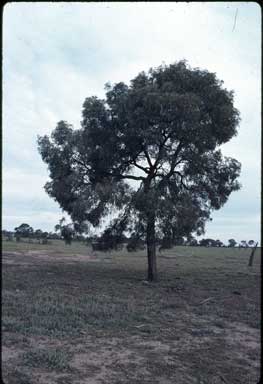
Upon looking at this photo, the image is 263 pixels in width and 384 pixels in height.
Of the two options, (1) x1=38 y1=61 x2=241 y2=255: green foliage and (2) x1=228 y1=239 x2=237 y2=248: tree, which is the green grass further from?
(2) x1=228 y1=239 x2=237 y2=248: tree

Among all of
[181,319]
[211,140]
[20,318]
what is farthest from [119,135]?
[20,318]

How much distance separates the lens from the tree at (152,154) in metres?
15.5

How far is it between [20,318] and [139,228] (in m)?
8.01

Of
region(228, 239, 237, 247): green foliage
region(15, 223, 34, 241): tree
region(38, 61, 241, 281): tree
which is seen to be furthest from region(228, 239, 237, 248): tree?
region(38, 61, 241, 281): tree

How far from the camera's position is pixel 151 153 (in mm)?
Result: 17578

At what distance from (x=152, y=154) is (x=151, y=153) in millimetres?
64

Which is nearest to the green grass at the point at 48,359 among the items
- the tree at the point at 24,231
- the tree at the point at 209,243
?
Result: the tree at the point at 24,231

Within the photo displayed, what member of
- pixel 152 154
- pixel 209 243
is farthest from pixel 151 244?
pixel 209 243

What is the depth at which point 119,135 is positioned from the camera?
17641mm

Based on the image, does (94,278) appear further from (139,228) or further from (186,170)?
(186,170)

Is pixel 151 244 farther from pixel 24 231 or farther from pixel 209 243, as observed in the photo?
pixel 209 243

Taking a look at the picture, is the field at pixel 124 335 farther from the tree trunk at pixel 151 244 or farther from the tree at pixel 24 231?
the tree at pixel 24 231

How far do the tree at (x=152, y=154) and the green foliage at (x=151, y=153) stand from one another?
0.04 meters

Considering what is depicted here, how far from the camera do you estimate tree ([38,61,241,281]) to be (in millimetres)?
15477
